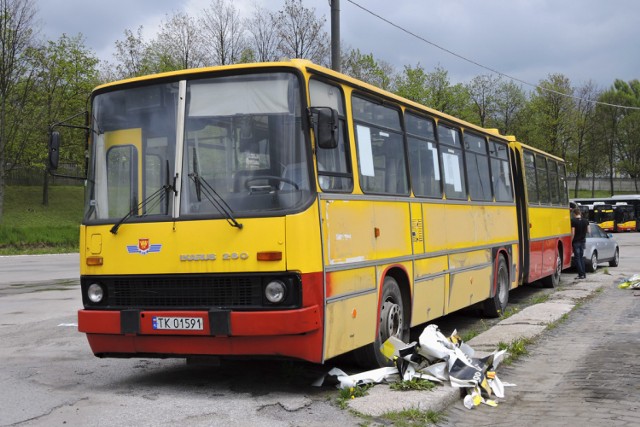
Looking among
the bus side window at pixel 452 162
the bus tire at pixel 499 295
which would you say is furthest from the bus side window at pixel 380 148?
the bus tire at pixel 499 295

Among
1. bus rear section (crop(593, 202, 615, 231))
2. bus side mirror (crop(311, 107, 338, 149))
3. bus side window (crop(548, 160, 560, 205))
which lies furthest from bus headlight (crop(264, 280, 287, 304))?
bus rear section (crop(593, 202, 615, 231))

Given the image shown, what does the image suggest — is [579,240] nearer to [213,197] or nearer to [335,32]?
[335,32]

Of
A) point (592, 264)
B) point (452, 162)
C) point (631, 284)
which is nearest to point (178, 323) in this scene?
point (452, 162)

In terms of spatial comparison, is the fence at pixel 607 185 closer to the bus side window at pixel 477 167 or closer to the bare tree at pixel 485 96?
the bare tree at pixel 485 96

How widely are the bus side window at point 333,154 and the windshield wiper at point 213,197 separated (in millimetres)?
839

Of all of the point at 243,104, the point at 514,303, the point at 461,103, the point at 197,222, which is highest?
the point at 461,103

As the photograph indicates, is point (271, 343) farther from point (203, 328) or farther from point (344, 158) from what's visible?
point (344, 158)

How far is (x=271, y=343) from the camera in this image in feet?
22.4

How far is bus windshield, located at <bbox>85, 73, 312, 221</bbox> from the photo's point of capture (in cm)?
702

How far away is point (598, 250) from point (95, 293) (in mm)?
19462

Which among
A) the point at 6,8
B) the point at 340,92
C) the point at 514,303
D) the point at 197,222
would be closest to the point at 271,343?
the point at 197,222

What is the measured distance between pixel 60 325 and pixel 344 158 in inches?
254

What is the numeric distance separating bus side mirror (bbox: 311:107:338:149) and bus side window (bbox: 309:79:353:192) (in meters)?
0.21

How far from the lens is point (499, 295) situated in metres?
13.6
